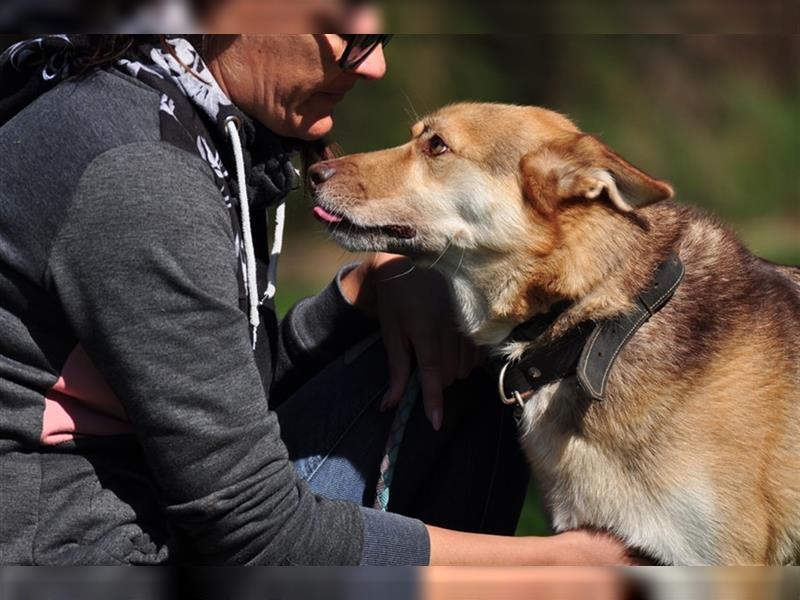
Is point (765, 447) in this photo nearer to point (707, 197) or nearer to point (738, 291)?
point (738, 291)

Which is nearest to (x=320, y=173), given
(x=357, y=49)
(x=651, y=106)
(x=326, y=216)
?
(x=326, y=216)

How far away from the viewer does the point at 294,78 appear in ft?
7.00

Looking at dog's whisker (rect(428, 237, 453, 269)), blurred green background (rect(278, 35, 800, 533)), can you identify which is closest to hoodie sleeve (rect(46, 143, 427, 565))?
dog's whisker (rect(428, 237, 453, 269))

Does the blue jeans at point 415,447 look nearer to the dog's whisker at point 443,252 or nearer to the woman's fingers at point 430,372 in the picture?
the woman's fingers at point 430,372

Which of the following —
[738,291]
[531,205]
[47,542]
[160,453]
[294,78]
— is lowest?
[47,542]

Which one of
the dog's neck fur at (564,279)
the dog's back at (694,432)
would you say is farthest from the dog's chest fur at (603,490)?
the dog's neck fur at (564,279)

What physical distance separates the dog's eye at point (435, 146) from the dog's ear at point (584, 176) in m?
0.24

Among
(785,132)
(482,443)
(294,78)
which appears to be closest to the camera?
(294,78)

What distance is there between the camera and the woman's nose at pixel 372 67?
2102mm

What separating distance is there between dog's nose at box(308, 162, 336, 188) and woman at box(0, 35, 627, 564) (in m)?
0.19

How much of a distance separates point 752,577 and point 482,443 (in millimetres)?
827

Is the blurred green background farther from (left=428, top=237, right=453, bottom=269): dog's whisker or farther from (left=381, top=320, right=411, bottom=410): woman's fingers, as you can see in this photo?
(left=428, top=237, right=453, bottom=269): dog's whisker

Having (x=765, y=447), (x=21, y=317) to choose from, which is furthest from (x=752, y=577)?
(x=21, y=317)

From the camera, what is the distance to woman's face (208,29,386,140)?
2.05 metres
